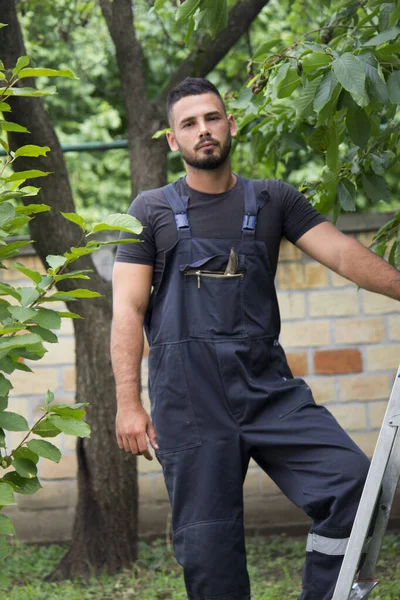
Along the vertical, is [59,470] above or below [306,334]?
below

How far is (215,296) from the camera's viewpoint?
3.00 meters

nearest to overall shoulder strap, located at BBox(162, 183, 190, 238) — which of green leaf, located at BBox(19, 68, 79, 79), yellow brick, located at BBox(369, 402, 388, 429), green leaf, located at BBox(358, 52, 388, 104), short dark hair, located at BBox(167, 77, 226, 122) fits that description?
short dark hair, located at BBox(167, 77, 226, 122)

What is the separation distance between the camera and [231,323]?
299 centimetres

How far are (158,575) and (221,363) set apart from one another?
6.50ft

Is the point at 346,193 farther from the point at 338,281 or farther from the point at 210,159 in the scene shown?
the point at 338,281

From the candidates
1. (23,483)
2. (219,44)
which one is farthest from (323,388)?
(23,483)

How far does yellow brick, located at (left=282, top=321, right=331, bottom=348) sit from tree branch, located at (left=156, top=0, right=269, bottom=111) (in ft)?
4.58

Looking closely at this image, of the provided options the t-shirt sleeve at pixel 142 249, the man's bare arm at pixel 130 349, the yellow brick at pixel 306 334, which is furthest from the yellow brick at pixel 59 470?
the t-shirt sleeve at pixel 142 249

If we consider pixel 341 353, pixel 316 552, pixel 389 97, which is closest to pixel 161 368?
pixel 316 552

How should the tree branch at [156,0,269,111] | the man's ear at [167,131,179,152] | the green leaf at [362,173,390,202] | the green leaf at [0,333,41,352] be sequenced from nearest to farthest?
1. the green leaf at [0,333,41,352]
2. the man's ear at [167,131,179,152]
3. the green leaf at [362,173,390,202]
4. the tree branch at [156,0,269,111]

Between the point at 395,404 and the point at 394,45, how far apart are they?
1.06 meters

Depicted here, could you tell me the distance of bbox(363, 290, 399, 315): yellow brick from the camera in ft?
17.0

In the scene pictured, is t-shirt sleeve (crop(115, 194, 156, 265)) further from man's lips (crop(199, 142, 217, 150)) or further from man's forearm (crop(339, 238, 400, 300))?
man's forearm (crop(339, 238, 400, 300))

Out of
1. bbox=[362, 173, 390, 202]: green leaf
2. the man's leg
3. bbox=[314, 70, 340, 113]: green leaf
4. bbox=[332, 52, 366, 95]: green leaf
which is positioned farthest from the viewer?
bbox=[362, 173, 390, 202]: green leaf
